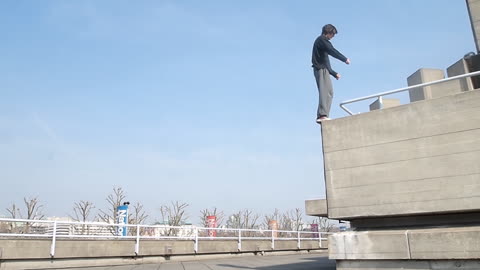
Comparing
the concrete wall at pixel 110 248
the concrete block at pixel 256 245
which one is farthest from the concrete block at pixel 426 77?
the concrete block at pixel 256 245

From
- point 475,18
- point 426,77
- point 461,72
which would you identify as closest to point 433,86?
point 426,77

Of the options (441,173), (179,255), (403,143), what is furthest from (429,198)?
(179,255)

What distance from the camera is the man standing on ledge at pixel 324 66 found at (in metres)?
6.87

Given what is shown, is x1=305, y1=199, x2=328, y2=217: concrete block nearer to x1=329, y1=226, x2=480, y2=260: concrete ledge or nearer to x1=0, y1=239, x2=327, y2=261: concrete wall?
x1=329, y1=226, x2=480, y2=260: concrete ledge

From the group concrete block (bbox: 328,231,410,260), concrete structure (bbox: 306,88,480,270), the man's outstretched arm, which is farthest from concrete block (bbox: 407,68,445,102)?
concrete block (bbox: 328,231,410,260)

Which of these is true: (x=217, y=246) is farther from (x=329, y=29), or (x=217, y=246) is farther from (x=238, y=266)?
(x=329, y=29)

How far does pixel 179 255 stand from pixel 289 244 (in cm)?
694

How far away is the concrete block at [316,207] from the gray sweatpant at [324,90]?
3.84 m

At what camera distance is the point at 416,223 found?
227 inches

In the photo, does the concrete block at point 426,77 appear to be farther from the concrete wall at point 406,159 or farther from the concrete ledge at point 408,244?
the concrete ledge at point 408,244

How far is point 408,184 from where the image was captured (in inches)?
220

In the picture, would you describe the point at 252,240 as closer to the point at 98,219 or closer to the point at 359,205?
the point at 359,205

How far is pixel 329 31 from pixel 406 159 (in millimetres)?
2903

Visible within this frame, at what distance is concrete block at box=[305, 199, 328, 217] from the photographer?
9.89m
